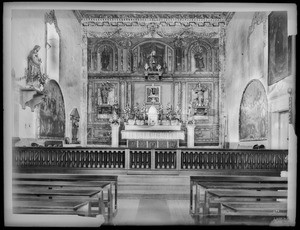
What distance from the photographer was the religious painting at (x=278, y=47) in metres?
11.7

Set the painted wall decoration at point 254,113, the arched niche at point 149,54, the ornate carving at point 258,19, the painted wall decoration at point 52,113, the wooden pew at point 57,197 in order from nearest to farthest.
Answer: the wooden pew at point 57,197 → the painted wall decoration at point 254,113 → the ornate carving at point 258,19 → the painted wall decoration at point 52,113 → the arched niche at point 149,54

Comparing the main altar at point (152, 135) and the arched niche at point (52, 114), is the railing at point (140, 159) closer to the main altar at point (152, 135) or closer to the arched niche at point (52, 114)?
the arched niche at point (52, 114)

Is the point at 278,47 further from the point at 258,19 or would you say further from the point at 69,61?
the point at 69,61

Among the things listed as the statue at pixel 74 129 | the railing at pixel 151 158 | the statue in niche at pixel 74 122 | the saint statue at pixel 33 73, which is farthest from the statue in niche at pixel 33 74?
the statue at pixel 74 129

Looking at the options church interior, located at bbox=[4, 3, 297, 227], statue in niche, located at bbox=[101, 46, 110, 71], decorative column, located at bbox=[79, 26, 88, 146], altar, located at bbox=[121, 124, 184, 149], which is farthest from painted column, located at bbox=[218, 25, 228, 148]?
decorative column, located at bbox=[79, 26, 88, 146]

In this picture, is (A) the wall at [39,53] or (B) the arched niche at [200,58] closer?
(A) the wall at [39,53]

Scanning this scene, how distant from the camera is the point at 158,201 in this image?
10.2 m

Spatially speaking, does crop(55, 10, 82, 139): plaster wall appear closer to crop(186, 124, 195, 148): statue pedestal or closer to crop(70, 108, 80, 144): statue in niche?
crop(70, 108, 80, 144): statue in niche

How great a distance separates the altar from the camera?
1766 centimetres

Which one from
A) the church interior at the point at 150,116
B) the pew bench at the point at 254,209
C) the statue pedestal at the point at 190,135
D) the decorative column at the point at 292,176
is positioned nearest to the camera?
the decorative column at the point at 292,176

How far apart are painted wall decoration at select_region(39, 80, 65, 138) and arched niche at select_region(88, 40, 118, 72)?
378 cm

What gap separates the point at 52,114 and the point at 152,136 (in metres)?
4.40

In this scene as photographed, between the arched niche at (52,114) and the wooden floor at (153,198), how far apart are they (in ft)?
13.7

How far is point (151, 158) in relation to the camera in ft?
40.4
